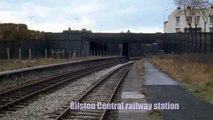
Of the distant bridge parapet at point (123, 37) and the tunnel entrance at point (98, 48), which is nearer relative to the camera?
the distant bridge parapet at point (123, 37)

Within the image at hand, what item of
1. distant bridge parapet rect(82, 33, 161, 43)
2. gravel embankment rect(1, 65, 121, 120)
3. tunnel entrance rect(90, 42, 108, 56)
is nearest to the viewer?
gravel embankment rect(1, 65, 121, 120)

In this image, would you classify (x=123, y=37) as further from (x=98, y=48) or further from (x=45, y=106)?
(x=45, y=106)

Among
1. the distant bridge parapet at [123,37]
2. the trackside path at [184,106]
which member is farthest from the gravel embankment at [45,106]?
the distant bridge parapet at [123,37]

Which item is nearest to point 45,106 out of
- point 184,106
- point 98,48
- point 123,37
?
point 184,106

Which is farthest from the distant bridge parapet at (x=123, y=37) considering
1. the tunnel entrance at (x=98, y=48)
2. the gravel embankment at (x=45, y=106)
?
the gravel embankment at (x=45, y=106)

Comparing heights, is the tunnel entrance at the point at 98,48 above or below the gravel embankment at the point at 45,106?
below

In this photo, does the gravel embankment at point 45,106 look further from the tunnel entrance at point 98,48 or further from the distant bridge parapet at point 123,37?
the distant bridge parapet at point 123,37

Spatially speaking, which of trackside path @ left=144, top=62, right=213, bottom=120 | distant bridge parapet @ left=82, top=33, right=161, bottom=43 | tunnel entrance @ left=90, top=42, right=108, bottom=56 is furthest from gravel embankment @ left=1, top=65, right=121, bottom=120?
distant bridge parapet @ left=82, top=33, right=161, bottom=43

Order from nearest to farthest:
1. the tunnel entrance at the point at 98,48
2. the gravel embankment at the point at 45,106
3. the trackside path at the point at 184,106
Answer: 1. the trackside path at the point at 184,106
2. the gravel embankment at the point at 45,106
3. the tunnel entrance at the point at 98,48

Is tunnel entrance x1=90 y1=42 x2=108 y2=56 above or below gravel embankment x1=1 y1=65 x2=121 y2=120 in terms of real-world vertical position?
below

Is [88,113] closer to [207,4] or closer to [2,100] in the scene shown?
[2,100]

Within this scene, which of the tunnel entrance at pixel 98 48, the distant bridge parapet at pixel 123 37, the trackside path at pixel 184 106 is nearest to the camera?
the trackside path at pixel 184 106

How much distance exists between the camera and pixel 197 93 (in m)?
22.8

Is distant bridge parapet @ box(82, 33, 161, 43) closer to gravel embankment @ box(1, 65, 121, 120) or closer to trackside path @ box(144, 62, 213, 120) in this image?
gravel embankment @ box(1, 65, 121, 120)
